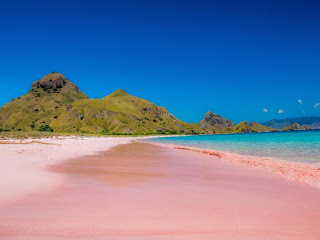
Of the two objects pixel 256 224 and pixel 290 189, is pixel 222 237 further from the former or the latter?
pixel 290 189

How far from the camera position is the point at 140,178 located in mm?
11234

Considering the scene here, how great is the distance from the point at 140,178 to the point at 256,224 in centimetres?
662

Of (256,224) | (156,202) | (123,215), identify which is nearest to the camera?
(256,224)

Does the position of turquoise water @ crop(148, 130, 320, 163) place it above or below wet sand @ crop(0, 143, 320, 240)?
above

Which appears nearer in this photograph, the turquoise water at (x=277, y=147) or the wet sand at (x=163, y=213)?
the wet sand at (x=163, y=213)

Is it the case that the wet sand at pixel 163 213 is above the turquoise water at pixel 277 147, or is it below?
below

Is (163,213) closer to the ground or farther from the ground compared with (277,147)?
closer to the ground

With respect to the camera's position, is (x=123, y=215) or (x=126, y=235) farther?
(x=123, y=215)

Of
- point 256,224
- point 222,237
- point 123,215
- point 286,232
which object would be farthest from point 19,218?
point 286,232

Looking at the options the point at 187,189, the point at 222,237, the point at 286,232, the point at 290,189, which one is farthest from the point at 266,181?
the point at 222,237

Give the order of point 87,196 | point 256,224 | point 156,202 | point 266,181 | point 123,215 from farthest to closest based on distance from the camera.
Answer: point 266,181
point 87,196
point 156,202
point 123,215
point 256,224

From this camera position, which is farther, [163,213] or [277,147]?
[277,147]

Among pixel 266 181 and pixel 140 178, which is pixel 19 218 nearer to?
pixel 140 178

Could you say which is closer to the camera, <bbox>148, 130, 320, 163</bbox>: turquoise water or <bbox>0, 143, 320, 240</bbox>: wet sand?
<bbox>0, 143, 320, 240</bbox>: wet sand
